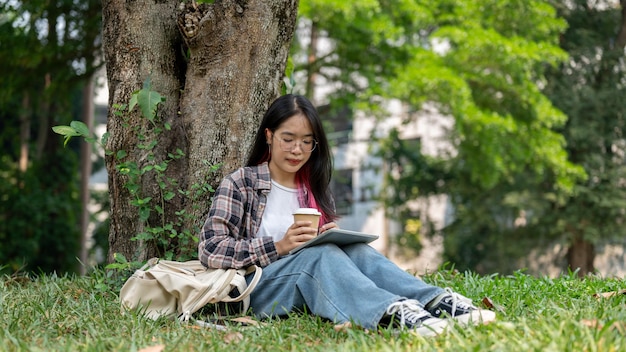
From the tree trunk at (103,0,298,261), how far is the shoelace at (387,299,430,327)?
177 cm

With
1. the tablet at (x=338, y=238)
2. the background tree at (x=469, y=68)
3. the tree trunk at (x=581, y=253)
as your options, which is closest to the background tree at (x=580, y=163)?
the tree trunk at (x=581, y=253)

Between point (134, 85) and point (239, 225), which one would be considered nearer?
point (239, 225)

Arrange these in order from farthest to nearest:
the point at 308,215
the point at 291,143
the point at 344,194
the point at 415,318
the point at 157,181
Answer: the point at 344,194, the point at 157,181, the point at 291,143, the point at 308,215, the point at 415,318

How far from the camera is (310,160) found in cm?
423

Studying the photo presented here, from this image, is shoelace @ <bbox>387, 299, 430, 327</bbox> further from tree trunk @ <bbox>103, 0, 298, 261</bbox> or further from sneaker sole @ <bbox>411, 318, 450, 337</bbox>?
tree trunk @ <bbox>103, 0, 298, 261</bbox>

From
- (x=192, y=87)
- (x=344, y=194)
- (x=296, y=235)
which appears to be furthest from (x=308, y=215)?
(x=344, y=194)

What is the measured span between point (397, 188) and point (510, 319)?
13588mm

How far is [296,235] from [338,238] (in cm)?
22

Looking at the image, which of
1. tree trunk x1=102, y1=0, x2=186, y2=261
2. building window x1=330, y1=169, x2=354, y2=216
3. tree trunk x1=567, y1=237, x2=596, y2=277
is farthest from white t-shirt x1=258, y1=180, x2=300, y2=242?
building window x1=330, y1=169, x2=354, y2=216

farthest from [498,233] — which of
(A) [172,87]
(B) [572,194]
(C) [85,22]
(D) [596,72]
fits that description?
(A) [172,87]

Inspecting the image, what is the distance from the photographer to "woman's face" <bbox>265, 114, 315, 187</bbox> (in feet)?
13.0

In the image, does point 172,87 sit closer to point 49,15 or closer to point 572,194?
point 49,15

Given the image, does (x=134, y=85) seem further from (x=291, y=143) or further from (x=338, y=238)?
(x=338, y=238)

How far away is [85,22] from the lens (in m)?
10.5
